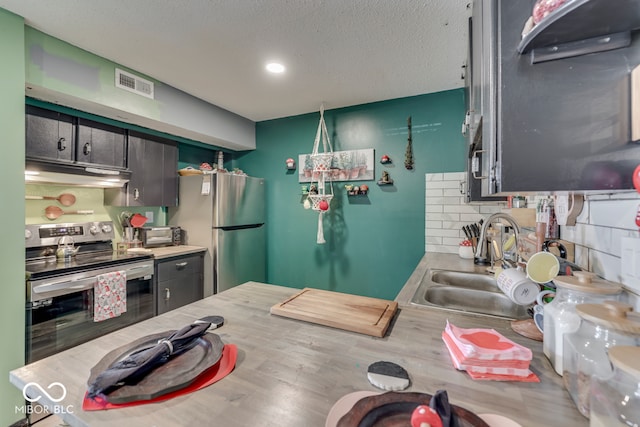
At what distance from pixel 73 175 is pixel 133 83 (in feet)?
2.89

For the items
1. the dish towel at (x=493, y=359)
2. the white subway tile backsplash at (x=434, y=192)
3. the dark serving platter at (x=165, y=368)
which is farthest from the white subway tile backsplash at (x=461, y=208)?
the dark serving platter at (x=165, y=368)

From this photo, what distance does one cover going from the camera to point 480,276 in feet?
5.67

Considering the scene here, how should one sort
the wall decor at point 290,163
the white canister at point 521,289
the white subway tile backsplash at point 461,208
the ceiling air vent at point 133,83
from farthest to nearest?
the wall decor at point 290,163 → the white subway tile backsplash at point 461,208 → the ceiling air vent at point 133,83 → the white canister at point 521,289

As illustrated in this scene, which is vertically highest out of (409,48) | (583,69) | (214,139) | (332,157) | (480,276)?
(409,48)

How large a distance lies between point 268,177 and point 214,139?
2.64 feet

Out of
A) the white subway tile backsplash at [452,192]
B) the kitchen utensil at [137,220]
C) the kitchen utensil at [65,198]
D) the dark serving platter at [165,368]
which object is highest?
the white subway tile backsplash at [452,192]

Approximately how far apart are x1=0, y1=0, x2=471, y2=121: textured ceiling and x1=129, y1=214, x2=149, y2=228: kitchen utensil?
1.35 m

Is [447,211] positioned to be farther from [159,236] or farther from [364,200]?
[159,236]

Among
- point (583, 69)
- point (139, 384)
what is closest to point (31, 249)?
point (139, 384)

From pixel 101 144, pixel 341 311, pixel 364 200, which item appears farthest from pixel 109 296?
pixel 364 200

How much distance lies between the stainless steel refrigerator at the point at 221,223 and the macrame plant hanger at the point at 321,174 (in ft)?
2.71

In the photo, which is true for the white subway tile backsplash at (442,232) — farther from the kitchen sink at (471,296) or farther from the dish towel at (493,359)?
the dish towel at (493,359)

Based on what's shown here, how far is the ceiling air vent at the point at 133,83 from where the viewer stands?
2125mm

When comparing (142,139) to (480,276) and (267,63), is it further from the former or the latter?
(480,276)
